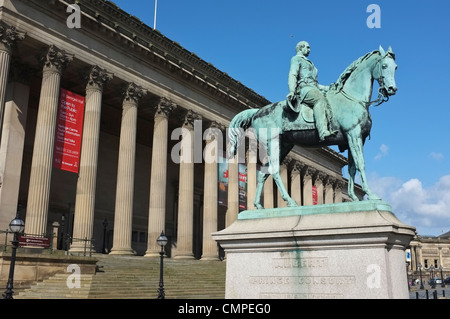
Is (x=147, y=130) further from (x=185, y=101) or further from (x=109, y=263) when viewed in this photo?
(x=109, y=263)

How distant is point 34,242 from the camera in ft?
74.5

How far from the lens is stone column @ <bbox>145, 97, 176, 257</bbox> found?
32031mm

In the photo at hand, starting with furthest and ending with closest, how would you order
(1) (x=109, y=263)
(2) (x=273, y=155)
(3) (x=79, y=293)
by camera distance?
1. (1) (x=109, y=263)
2. (3) (x=79, y=293)
3. (2) (x=273, y=155)

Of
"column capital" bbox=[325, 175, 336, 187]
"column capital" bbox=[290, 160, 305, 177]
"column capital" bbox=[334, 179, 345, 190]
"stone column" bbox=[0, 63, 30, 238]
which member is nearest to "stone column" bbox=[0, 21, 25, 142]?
"stone column" bbox=[0, 63, 30, 238]

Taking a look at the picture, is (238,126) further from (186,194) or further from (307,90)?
(186,194)

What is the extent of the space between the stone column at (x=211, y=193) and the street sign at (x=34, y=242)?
15.8 m

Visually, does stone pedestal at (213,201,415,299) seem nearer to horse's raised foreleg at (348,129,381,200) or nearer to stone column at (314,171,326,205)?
horse's raised foreleg at (348,129,381,200)

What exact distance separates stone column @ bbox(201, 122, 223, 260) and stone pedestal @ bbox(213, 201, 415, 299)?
29137 mm

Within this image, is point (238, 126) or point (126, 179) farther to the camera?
point (126, 179)

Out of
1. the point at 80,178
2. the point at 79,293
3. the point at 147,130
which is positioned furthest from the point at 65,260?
the point at 147,130

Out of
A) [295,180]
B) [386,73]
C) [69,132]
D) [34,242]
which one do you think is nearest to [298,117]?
[386,73]

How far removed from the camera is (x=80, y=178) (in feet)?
91.3

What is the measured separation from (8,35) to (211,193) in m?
19.8
